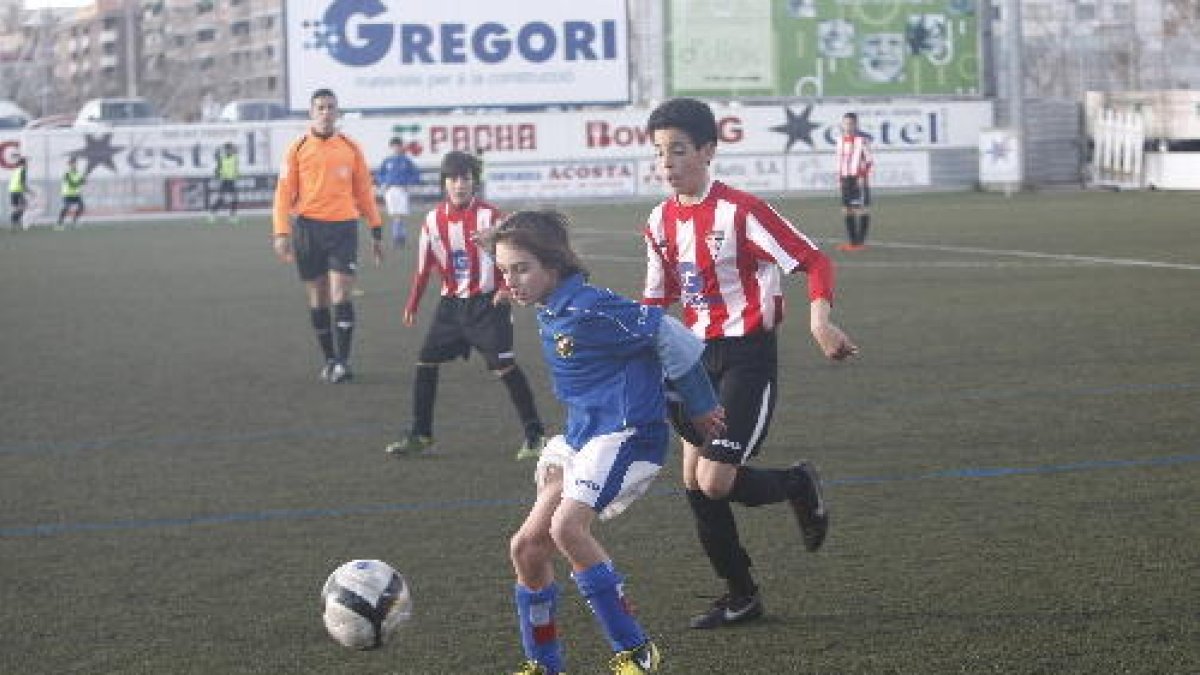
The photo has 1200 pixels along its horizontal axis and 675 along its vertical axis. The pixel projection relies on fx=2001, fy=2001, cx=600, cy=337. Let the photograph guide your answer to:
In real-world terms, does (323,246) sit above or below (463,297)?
above

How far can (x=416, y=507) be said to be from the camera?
30.0 feet

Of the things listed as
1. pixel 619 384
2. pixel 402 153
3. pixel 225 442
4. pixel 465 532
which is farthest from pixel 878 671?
pixel 402 153

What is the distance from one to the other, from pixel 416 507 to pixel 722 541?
263 cm

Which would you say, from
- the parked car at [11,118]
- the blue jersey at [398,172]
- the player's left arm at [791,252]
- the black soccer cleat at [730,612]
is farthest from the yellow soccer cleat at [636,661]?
the parked car at [11,118]

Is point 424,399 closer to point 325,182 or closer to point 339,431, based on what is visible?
point 339,431

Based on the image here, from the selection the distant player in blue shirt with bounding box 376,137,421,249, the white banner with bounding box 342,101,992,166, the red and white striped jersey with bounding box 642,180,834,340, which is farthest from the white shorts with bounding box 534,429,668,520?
the white banner with bounding box 342,101,992,166

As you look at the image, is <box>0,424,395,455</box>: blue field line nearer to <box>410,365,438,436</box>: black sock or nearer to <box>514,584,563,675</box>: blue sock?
<box>410,365,438,436</box>: black sock

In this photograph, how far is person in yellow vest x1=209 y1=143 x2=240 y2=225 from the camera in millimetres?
43656

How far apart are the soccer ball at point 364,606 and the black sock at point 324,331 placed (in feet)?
27.8

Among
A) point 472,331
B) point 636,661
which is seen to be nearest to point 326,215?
point 472,331

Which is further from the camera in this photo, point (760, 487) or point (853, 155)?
point (853, 155)

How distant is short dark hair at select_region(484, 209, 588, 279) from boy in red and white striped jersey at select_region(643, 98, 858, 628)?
0.94 meters

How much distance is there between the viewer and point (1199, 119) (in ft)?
146

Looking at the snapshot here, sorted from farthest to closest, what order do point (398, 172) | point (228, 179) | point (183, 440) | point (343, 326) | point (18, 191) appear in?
1. point (228, 179)
2. point (18, 191)
3. point (398, 172)
4. point (343, 326)
5. point (183, 440)
